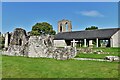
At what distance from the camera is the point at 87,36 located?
5019 centimetres

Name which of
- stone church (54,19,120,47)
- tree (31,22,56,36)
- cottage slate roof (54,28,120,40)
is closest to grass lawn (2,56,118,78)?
stone church (54,19,120,47)

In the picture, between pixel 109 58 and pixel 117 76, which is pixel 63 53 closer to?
pixel 109 58

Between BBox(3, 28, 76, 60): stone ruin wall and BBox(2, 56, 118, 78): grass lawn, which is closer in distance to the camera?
BBox(2, 56, 118, 78): grass lawn

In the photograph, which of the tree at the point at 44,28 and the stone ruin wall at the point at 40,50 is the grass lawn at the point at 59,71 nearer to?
the stone ruin wall at the point at 40,50

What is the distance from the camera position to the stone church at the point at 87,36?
44188 mm

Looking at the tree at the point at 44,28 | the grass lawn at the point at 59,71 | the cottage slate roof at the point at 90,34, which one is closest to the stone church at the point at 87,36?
the cottage slate roof at the point at 90,34

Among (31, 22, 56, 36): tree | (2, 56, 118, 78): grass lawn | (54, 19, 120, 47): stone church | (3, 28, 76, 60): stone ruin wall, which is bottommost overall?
(2, 56, 118, 78): grass lawn

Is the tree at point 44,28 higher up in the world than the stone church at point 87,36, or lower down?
higher up

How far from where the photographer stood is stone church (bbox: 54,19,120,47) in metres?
44.2

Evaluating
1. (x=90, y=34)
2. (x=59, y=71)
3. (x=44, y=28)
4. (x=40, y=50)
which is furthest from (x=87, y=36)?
(x=59, y=71)

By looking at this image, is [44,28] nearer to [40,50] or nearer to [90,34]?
[90,34]

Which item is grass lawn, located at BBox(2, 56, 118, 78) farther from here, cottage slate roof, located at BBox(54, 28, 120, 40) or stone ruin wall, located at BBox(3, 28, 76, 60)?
cottage slate roof, located at BBox(54, 28, 120, 40)

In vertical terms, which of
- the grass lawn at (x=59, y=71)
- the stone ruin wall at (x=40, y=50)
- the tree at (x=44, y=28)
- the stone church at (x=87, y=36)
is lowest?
the grass lawn at (x=59, y=71)

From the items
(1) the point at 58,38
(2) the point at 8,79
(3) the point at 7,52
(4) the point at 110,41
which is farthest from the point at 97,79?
(1) the point at 58,38
